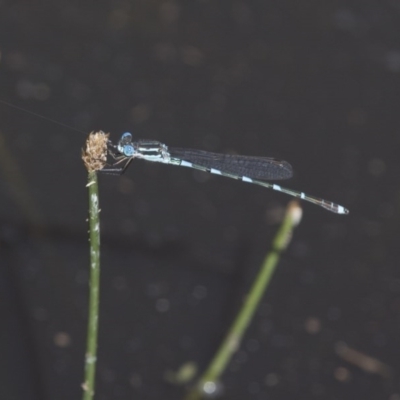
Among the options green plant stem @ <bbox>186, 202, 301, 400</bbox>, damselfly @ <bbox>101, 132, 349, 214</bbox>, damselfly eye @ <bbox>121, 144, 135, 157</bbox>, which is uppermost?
damselfly @ <bbox>101, 132, 349, 214</bbox>

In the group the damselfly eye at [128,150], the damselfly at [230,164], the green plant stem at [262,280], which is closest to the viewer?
the green plant stem at [262,280]

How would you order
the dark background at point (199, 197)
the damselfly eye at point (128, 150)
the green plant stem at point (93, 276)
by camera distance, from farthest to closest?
the dark background at point (199, 197)
the damselfly eye at point (128, 150)
the green plant stem at point (93, 276)

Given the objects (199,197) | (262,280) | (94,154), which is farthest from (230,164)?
(94,154)

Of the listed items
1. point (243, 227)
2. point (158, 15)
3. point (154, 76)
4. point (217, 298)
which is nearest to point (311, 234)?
point (243, 227)

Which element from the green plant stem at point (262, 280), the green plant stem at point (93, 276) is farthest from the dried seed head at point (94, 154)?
the green plant stem at point (262, 280)

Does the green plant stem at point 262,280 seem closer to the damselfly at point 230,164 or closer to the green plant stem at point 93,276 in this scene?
the green plant stem at point 93,276

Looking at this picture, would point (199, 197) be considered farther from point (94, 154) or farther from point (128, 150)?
point (94, 154)

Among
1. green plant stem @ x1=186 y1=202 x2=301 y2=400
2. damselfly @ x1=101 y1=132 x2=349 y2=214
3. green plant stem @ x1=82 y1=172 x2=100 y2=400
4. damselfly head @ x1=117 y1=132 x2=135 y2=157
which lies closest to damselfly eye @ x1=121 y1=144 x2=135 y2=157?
damselfly head @ x1=117 y1=132 x2=135 y2=157

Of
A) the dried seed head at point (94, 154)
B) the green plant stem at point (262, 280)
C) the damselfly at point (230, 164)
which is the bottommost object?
the dried seed head at point (94, 154)

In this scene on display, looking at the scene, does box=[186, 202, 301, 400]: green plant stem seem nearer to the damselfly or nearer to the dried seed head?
the dried seed head
